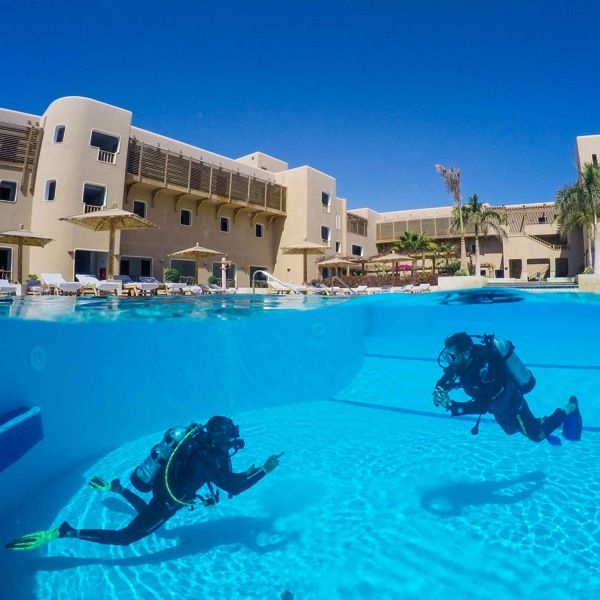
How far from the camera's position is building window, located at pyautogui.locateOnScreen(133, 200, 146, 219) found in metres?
24.1

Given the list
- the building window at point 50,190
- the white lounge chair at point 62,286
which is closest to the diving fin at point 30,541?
the white lounge chair at point 62,286

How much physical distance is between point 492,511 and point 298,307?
23.6 ft

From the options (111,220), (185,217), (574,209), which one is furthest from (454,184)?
(111,220)

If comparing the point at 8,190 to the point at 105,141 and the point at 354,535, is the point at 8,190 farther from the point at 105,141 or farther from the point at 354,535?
the point at 354,535

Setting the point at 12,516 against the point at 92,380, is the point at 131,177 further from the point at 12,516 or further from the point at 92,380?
the point at 12,516

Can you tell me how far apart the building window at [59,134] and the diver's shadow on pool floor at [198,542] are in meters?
21.9

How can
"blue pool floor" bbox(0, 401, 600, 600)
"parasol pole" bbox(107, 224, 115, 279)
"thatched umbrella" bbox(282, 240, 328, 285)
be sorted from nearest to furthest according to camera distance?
1. "blue pool floor" bbox(0, 401, 600, 600)
2. "parasol pole" bbox(107, 224, 115, 279)
3. "thatched umbrella" bbox(282, 240, 328, 285)

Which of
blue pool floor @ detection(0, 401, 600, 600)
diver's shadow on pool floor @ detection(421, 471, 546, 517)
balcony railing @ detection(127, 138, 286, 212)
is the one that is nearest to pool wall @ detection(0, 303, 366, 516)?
blue pool floor @ detection(0, 401, 600, 600)

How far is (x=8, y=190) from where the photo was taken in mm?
20219

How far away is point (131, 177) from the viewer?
22766 mm

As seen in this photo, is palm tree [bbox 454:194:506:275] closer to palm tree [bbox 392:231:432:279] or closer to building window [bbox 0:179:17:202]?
palm tree [bbox 392:231:432:279]

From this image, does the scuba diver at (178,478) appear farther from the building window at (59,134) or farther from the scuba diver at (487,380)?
the building window at (59,134)

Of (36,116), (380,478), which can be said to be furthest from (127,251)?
(380,478)

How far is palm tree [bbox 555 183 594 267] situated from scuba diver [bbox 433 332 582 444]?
29770 millimetres
